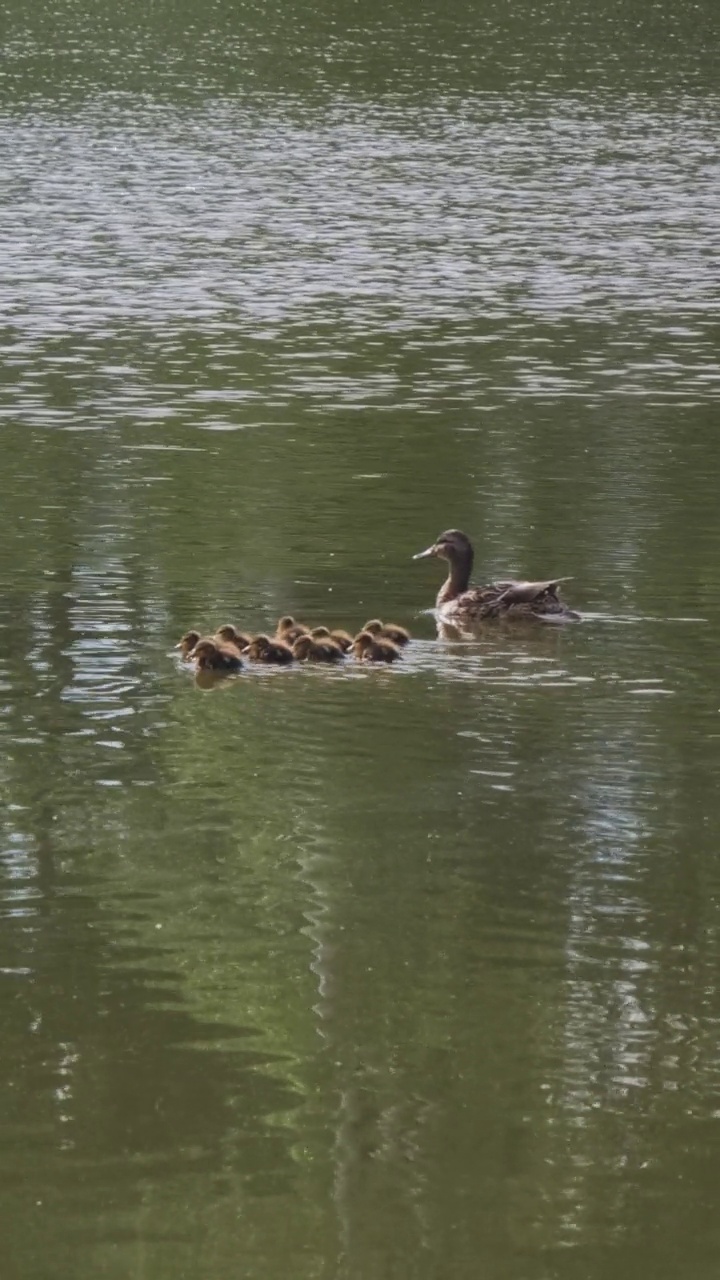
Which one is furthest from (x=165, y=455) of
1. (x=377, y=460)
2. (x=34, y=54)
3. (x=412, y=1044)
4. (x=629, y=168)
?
(x=34, y=54)

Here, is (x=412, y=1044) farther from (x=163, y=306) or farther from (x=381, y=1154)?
(x=163, y=306)

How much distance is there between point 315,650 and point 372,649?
329mm

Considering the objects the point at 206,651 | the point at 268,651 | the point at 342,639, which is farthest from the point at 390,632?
the point at 206,651

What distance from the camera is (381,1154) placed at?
9.25 meters

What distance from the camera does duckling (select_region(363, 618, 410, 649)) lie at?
1636cm

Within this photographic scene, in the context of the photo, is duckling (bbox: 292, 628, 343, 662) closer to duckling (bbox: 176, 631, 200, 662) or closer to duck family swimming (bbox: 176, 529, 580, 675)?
duck family swimming (bbox: 176, 529, 580, 675)

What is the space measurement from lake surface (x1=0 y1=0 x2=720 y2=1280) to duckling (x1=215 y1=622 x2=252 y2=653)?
360 mm

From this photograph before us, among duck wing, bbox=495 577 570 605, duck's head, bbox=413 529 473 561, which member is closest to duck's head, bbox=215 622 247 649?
duck wing, bbox=495 577 570 605

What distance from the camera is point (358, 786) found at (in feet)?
44.1

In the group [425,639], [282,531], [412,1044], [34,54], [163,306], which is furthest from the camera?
[34,54]

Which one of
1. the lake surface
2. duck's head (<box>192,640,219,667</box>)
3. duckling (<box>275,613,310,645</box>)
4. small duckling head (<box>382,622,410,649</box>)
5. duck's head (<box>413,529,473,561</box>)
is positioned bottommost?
the lake surface

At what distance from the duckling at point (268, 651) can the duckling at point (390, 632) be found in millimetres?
628

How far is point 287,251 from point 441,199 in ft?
21.7

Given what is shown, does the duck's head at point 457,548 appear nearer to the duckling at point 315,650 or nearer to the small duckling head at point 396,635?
the small duckling head at point 396,635
